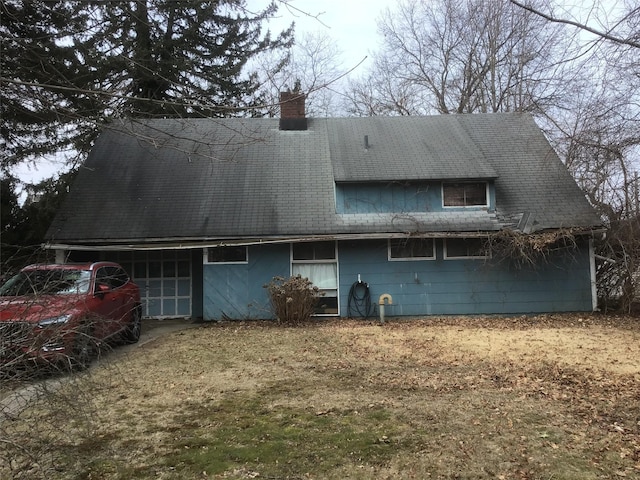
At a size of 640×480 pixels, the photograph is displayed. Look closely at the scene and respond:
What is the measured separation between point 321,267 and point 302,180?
3.23m

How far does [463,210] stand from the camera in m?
15.2

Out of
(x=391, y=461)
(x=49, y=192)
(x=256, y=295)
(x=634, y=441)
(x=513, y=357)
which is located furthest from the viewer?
(x=49, y=192)

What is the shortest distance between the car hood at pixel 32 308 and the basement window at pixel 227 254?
11.3 metres

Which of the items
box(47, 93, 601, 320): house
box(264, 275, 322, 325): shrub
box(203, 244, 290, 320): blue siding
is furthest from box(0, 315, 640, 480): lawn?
box(47, 93, 601, 320): house

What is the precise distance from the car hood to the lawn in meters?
0.51

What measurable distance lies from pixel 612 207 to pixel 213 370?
1305 cm

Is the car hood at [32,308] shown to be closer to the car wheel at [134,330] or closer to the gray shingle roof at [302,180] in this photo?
the car wheel at [134,330]

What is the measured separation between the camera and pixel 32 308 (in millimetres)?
3389

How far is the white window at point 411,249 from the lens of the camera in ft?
48.9

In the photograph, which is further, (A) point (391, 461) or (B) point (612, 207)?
(B) point (612, 207)

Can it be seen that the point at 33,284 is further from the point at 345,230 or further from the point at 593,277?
the point at 593,277

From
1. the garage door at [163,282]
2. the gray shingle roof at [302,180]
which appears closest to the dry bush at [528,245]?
the gray shingle roof at [302,180]

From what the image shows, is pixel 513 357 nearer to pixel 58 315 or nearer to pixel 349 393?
pixel 349 393

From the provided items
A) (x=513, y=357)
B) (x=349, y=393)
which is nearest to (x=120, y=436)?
(x=349, y=393)
